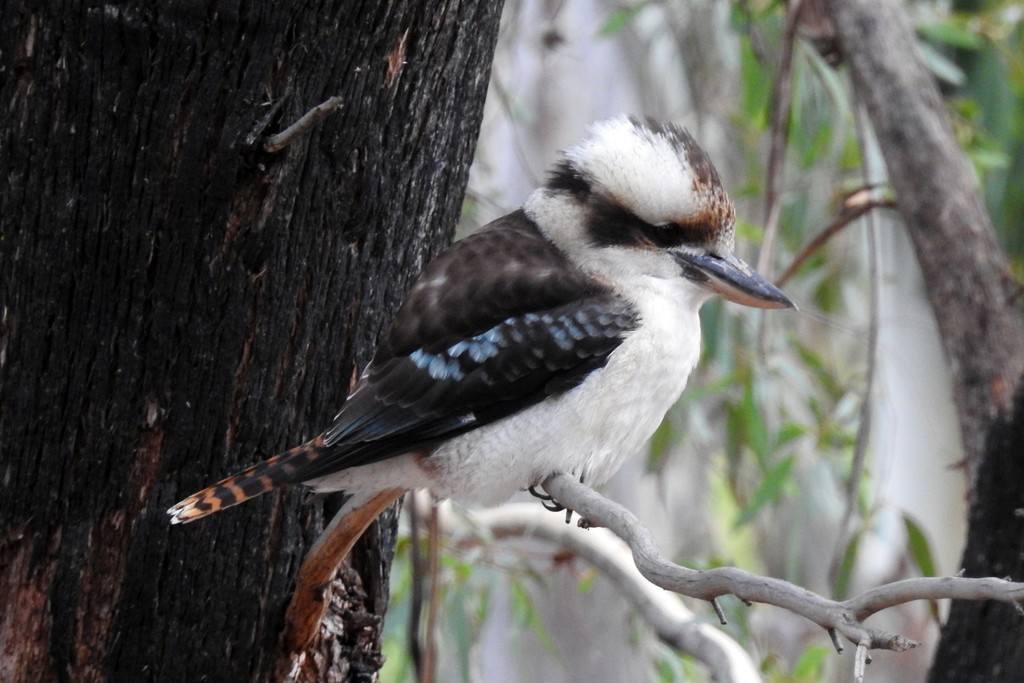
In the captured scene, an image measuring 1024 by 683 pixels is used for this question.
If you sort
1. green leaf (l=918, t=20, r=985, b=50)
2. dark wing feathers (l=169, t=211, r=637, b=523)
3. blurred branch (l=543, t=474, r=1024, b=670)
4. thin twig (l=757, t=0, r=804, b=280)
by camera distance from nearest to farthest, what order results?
1. blurred branch (l=543, t=474, r=1024, b=670)
2. dark wing feathers (l=169, t=211, r=637, b=523)
3. thin twig (l=757, t=0, r=804, b=280)
4. green leaf (l=918, t=20, r=985, b=50)

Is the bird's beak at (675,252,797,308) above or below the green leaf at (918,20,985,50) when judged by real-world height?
below

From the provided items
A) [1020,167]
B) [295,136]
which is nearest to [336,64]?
[295,136]

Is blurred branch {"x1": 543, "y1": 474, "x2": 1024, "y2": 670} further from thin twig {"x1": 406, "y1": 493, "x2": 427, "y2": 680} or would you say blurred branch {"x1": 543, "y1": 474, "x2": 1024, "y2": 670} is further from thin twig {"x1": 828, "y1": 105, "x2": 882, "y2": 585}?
thin twig {"x1": 828, "y1": 105, "x2": 882, "y2": 585}

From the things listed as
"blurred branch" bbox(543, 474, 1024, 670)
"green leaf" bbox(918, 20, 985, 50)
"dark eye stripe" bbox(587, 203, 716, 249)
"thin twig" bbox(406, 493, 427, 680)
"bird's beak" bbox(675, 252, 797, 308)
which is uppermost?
"green leaf" bbox(918, 20, 985, 50)

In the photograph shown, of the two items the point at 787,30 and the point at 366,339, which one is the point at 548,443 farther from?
the point at 787,30

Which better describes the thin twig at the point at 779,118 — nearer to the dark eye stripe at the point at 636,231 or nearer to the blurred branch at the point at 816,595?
the dark eye stripe at the point at 636,231

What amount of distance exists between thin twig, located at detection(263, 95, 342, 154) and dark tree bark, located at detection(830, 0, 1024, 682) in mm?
909

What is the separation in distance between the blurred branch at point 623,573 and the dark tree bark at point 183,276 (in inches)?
21.1

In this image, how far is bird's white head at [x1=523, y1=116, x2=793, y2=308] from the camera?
4.17ft

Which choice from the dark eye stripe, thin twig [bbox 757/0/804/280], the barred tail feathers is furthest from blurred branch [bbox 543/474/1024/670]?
thin twig [bbox 757/0/804/280]

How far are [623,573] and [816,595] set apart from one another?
1.36 meters

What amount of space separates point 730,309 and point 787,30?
90 centimetres

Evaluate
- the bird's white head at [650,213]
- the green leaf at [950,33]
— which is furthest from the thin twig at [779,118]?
the bird's white head at [650,213]

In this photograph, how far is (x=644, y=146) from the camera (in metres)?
1.30
